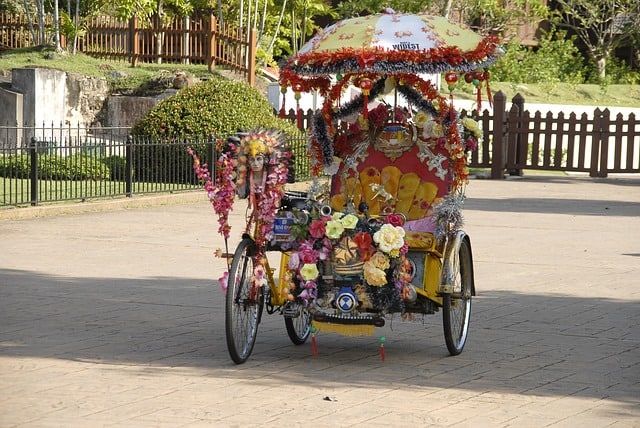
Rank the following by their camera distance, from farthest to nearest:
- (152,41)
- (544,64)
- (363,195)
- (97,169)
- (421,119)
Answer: (544,64) < (152,41) < (97,169) < (363,195) < (421,119)

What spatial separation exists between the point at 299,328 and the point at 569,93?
2984cm

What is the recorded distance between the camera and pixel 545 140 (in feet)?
89.1

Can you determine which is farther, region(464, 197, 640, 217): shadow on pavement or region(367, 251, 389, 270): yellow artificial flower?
region(464, 197, 640, 217): shadow on pavement

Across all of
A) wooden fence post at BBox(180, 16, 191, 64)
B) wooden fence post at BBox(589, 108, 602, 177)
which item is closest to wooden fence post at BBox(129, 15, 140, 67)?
wooden fence post at BBox(180, 16, 191, 64)

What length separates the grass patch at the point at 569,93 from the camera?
36.1 m

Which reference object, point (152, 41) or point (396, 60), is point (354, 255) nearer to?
point (396, 60)

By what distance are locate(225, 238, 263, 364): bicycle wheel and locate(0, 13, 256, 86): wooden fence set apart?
2260 cm

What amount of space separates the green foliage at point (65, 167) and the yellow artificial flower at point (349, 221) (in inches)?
427

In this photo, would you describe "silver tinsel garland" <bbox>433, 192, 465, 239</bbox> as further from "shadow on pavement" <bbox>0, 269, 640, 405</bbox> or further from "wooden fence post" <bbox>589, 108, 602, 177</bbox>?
"wooden fence post" <bbox>589, 108, 602, 177</bbox>

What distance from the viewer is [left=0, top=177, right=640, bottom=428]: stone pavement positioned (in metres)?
6.93

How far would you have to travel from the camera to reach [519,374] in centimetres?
800

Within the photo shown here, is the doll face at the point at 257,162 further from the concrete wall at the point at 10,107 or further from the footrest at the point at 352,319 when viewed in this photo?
the concrete wall at the point at 10,107

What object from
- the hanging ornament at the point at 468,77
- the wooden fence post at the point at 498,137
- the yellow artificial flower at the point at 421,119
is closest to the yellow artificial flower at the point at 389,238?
the yellow artificial flower at the point at 421,119

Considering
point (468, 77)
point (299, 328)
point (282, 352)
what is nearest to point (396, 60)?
point (468, 77)
